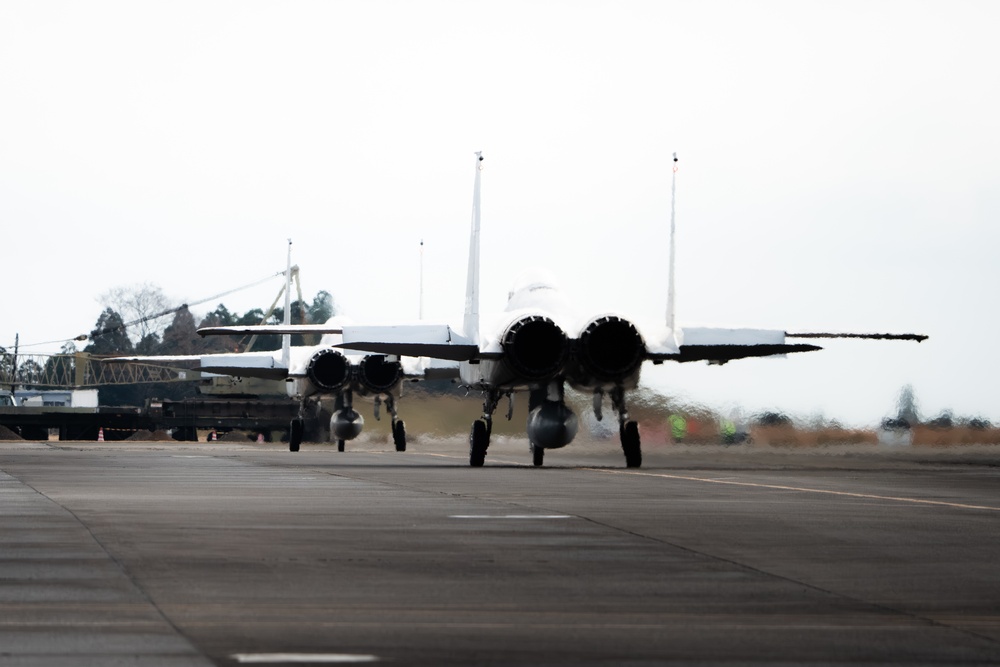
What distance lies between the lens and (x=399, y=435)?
1753 inches

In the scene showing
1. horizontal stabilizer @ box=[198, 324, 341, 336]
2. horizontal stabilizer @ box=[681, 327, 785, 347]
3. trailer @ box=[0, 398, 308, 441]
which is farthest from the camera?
trailer @ box=[0, 398, 308, 441]

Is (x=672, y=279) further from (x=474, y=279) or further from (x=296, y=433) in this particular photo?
(x=296, y=433)

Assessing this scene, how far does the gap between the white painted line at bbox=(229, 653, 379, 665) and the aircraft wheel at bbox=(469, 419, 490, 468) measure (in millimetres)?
22434

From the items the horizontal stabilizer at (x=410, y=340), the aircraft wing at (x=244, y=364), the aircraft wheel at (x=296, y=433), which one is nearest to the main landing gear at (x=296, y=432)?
the aircraft wheel at (x=296, y=433)

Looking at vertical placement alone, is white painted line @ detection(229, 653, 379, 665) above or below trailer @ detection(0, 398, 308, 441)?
below

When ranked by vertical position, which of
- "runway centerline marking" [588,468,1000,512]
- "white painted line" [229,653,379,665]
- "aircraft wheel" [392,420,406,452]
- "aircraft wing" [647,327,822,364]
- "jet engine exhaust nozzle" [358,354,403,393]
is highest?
"aircraft wing" [647,327,822,364]

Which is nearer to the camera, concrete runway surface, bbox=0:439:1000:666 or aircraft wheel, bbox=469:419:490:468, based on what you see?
concrete runway surface, bbox=0:439:1000:666

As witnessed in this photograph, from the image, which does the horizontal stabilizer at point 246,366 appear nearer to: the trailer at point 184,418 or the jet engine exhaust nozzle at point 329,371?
the jet engine exhaust nozzle at point 329,371

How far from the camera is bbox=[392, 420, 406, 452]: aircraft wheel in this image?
44.5 m

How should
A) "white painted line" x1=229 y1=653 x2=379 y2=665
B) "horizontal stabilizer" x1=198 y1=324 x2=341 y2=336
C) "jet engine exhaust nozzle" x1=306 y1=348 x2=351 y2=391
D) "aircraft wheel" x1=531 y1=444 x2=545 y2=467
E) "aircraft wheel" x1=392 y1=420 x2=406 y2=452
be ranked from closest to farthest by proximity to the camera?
"white painted line" x1=229 y1=653 x2=379 y2=665
"horizontal stabilizer" x1=198 y1=324 x2=341 y2=336
"aircraft wheel" x1=531 y1=444 x2=545 y2=467
"jet engine exhaust nozzle" x1=306 y1=348 x2=351 y2=391
"aircraft wheel" x1=392 y1=420 x2=406 y2=452

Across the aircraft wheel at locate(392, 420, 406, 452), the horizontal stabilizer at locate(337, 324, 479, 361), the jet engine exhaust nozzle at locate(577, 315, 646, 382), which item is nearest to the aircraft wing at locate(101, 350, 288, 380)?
the aircraft wheel at locate(392, 420, 406, 452)

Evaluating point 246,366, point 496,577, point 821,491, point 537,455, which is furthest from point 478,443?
point 496,577

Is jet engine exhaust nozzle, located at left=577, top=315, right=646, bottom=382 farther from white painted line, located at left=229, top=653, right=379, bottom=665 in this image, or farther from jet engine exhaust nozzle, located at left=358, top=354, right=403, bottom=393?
white painted line, located at left=229, top=653, right=379, bottom=665

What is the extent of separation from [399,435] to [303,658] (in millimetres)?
38923
